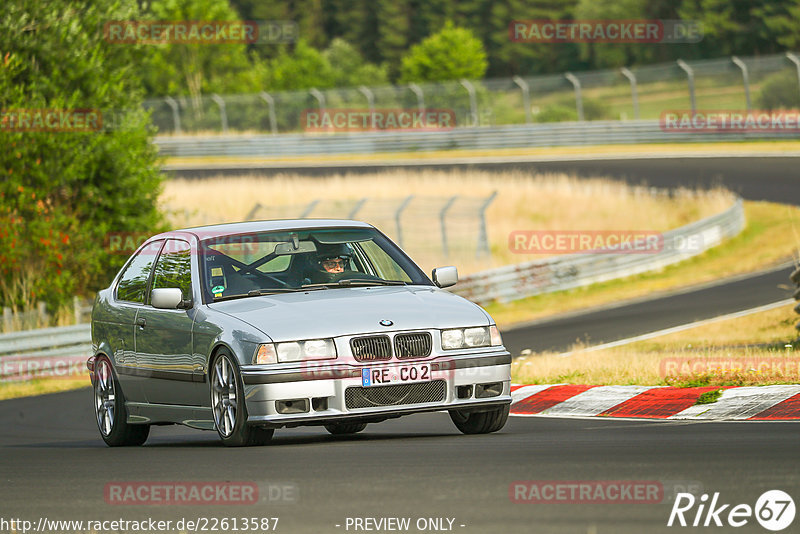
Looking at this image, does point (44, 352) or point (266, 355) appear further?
point (44, 352)

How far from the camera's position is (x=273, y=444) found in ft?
30.2

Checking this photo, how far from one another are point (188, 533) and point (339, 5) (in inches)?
4887

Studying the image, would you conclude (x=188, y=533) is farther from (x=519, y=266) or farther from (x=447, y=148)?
(x=447, y=148)

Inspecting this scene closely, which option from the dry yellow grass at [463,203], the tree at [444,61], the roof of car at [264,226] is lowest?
the tree at [444,61]

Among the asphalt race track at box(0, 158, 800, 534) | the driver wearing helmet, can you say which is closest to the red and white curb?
the asphalt race track at box(0, 158, 800, 534)

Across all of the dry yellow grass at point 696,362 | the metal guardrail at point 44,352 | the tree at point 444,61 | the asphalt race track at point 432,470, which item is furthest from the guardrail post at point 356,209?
the tree at point 444,61

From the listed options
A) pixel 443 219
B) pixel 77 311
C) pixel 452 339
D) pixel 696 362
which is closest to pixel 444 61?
pixel 443 219

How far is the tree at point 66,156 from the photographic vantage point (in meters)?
24.1

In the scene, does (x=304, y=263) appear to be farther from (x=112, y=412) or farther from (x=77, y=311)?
(x=77, y=311)

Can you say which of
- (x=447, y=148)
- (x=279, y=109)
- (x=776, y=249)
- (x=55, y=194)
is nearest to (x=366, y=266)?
(x=55, y=194)

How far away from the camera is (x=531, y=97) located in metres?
54.7

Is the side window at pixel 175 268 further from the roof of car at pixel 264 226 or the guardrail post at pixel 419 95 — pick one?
the guardrail post at pixel 419 95

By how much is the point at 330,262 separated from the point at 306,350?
4.56 ft

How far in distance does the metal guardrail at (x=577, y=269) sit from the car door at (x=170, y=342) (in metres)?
16.0
